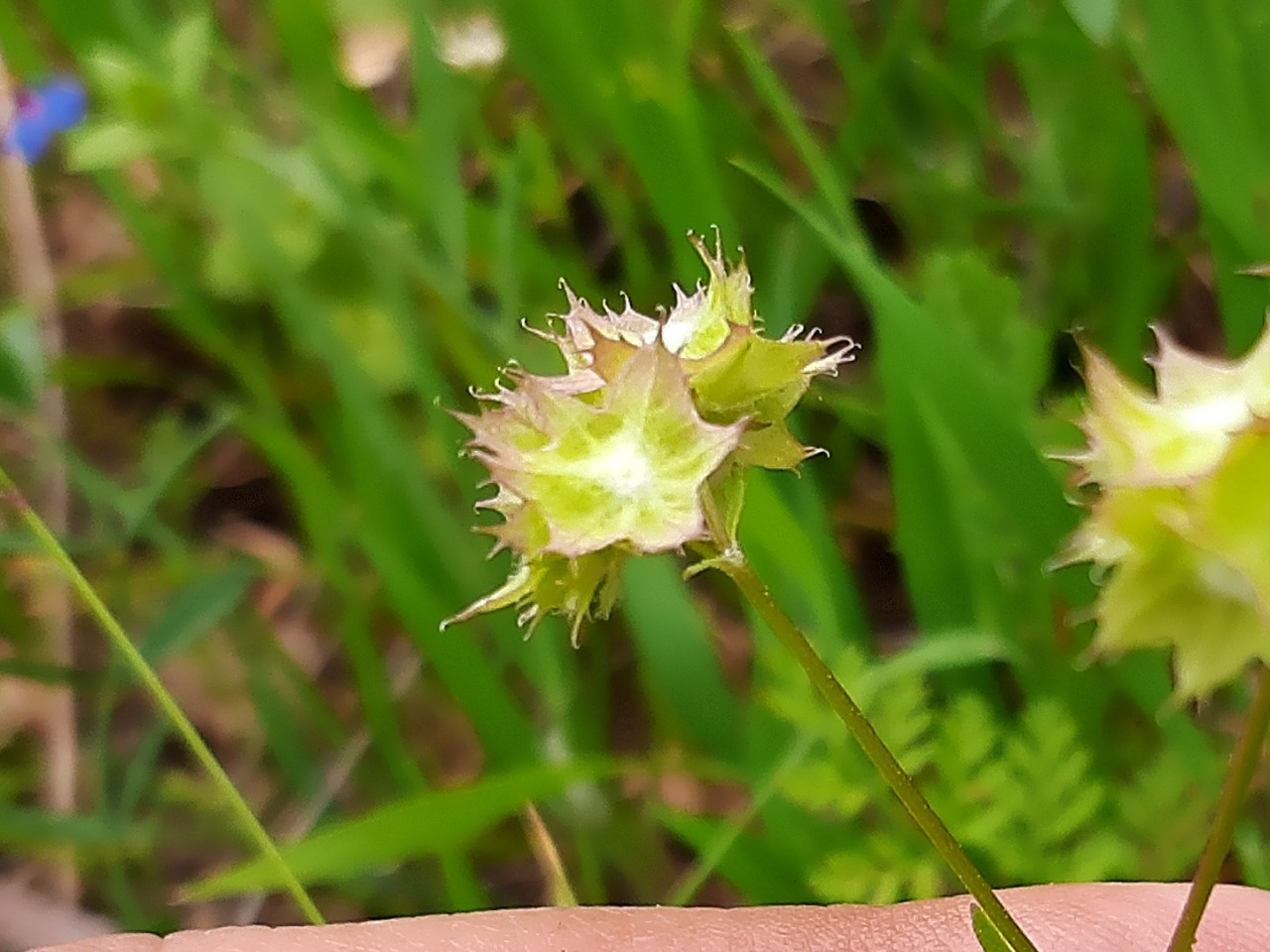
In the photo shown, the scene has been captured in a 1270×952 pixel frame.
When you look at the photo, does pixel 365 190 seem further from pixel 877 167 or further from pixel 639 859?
pixel 639 859

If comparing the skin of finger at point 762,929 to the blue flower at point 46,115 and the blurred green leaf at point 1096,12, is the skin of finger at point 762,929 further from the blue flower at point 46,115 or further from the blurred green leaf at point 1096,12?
the blue flower at point 46,115

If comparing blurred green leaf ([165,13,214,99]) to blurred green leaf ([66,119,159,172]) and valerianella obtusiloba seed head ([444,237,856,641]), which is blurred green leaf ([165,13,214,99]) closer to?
blurred green leaf ([66,119,159,172])

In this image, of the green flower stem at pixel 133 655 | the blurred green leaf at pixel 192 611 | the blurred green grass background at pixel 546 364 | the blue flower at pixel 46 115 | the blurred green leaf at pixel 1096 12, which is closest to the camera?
the green flower stem at pixel 133 655

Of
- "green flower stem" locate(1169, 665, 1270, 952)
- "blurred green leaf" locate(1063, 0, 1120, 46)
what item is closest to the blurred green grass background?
"blurred green leaf" locate(1063, 0, 1120, 46)

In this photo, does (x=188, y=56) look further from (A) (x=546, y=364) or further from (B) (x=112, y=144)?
(A) (x=546, y=364)

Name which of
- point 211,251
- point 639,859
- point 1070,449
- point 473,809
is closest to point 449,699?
point 639,859

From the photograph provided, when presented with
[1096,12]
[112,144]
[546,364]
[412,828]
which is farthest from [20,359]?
[1096,12]

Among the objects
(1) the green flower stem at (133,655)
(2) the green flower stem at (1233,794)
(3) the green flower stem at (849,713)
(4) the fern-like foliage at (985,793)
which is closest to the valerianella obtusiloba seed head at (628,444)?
(3) the green flower stem at (849,713)
